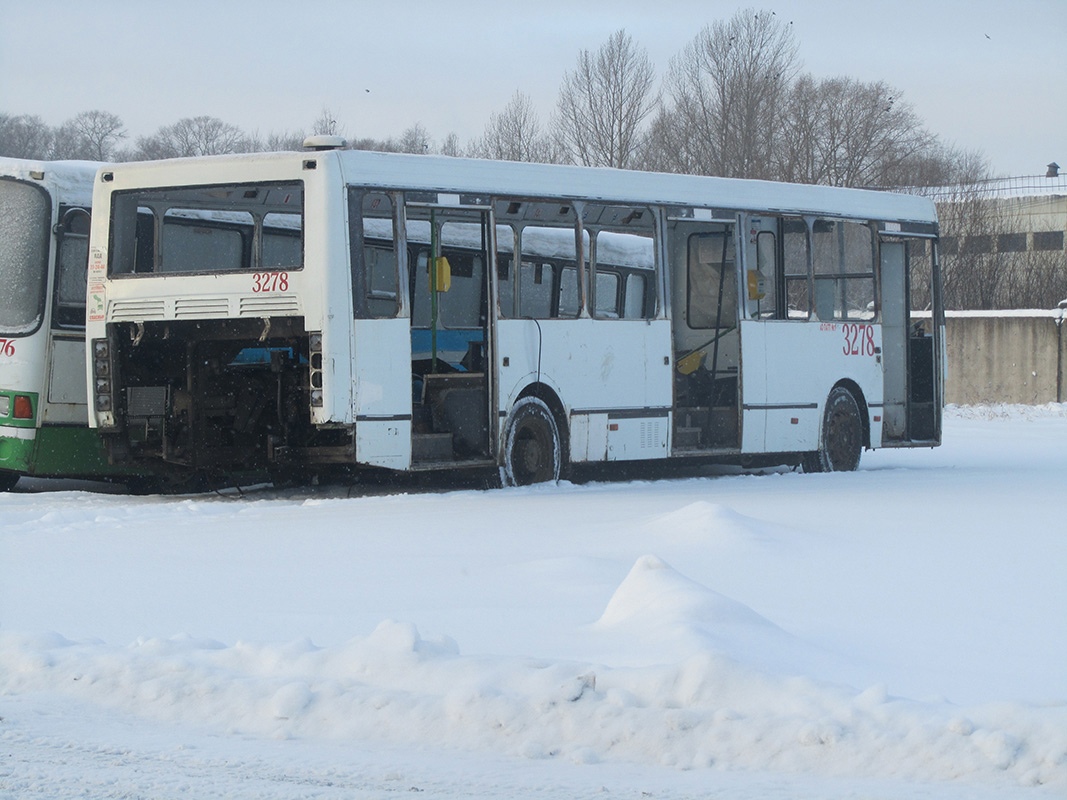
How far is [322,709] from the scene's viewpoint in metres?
5.95

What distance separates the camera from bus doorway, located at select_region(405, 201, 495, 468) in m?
14.2

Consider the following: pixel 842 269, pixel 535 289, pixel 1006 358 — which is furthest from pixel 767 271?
pixel 1006 358

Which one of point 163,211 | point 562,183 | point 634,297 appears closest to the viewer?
point 163,211

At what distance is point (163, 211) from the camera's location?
14.6m

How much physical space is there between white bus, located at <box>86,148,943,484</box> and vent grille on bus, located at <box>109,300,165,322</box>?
0.03m

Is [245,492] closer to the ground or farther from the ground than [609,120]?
closer to the ground

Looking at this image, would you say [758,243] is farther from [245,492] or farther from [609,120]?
[609,120]

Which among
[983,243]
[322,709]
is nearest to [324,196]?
[322,709]

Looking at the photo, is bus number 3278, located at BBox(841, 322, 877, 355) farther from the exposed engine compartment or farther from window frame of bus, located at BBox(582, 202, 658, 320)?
the exposed engine compartment

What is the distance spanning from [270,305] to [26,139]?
6300 centimetres

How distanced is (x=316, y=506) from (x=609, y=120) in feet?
147

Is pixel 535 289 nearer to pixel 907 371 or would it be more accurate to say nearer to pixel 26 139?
pixel 907 371

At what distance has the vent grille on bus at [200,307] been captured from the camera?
43.9 feet

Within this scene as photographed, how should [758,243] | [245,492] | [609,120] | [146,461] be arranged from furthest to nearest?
[609,120]
[758,243]
[245,492]
[146,461]
